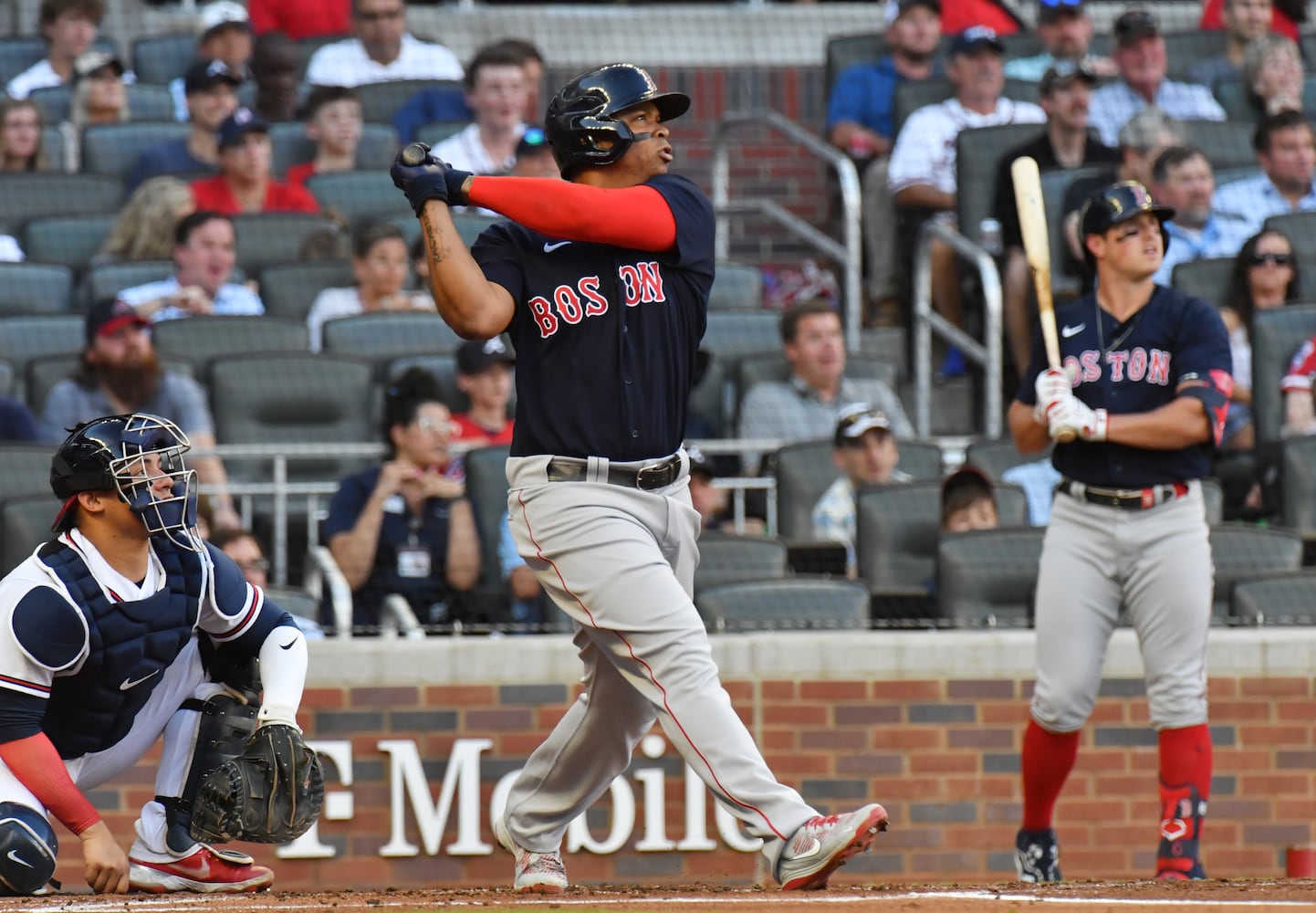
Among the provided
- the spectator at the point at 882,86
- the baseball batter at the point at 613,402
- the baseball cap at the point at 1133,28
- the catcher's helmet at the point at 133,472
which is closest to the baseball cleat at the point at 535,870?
the baseball batter at the point at 613,402

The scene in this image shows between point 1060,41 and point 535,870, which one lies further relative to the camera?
point 1060,41

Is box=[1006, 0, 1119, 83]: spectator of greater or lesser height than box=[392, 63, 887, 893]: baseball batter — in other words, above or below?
above

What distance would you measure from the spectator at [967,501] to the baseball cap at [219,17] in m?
4.84

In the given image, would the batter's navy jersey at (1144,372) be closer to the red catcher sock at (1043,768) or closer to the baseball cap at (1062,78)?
the red catcher sock at (1043,768)

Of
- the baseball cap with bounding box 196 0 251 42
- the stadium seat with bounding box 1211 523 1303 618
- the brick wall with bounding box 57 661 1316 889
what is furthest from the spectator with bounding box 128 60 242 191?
the stadium seat with bounding box 1211 523 1303 618

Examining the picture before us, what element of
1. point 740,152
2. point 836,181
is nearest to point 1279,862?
point 836,181

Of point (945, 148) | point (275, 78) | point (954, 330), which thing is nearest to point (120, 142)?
point (275, 78)

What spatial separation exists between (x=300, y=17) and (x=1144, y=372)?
21.7 feet

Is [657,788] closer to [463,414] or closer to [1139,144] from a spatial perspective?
[463,414]

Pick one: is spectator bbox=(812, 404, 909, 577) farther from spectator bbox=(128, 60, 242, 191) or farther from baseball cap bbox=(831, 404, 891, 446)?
spectator bbox=(128, 60, 242, 191)

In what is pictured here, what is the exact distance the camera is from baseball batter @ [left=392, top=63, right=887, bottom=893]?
3.97 metres

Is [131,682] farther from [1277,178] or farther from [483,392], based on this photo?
[1277,178]

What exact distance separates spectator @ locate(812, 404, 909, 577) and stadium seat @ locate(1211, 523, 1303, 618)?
112 centimetres

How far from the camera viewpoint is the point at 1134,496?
5.18 meters
